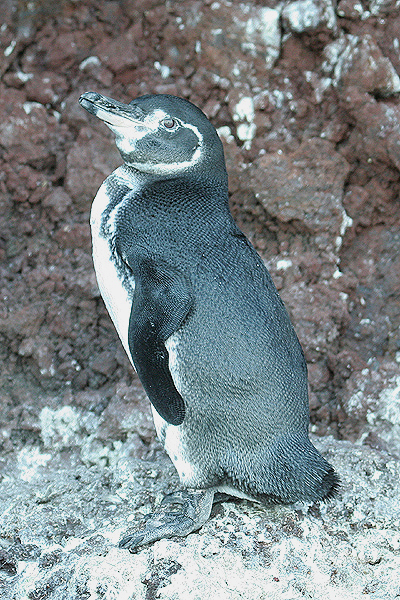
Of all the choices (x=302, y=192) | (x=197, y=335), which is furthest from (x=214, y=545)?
(x=302, y=192)

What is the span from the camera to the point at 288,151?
3.08 metres

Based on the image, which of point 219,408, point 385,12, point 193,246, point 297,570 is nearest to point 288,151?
point 385,12

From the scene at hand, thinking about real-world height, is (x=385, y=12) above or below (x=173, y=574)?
above

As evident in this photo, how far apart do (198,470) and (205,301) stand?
473 millimetres

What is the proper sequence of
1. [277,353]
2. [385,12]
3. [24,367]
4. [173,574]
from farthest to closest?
[385,12] → [24,367] → [277,353] → [173,574]

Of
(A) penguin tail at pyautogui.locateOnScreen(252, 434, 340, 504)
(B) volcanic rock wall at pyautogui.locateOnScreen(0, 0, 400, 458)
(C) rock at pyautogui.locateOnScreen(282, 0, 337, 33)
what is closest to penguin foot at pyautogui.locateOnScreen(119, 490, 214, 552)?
(A) penguin tail at pyautogui.locateOnScreen(252, 434, 340, 504)

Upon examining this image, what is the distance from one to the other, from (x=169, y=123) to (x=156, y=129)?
4 centimetres

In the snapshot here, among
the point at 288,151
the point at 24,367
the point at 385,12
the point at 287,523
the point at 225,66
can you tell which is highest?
the point at 385,12

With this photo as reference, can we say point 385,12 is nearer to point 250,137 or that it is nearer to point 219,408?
point 250,137

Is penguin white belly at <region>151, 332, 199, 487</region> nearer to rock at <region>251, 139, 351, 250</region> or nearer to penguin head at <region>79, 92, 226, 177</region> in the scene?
penguin head at <region>79, 92, 226, 177</region>

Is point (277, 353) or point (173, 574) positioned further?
point (277, 353)

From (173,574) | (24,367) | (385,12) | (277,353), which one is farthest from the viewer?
(385,12)

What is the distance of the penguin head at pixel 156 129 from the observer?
2102 millimetres

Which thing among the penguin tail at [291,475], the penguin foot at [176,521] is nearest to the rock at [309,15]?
the penguin tail at [291,475]
